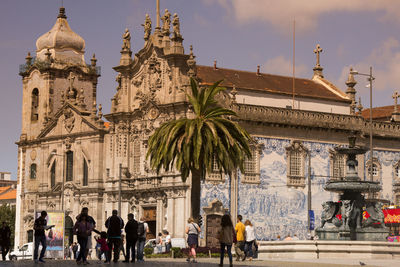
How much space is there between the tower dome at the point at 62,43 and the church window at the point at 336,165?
2753 centimetres

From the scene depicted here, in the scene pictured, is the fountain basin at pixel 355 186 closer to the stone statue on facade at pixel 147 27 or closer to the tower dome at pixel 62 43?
the stone statue on facade at pixel 147 27

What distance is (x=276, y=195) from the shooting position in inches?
2459

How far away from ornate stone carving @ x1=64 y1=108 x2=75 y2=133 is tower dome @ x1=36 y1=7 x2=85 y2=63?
27.8 feet

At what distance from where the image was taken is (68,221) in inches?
2842

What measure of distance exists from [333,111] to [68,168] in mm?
22119

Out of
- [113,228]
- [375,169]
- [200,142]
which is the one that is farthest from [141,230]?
[375,169]

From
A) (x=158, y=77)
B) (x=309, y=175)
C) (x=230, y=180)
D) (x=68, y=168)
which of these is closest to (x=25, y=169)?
(x=68, y=168)

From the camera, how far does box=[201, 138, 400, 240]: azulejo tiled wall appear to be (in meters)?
60.9

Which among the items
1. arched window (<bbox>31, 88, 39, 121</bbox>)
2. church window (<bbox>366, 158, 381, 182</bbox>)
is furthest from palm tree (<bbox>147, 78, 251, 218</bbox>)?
arched window (<bbox>31, 88, 39, 121</bbox>)

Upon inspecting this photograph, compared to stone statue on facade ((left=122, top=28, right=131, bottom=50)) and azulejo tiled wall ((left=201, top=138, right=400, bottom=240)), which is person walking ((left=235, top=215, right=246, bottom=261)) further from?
stone statue on facade ((left=122, top=28, right=131, bottom=50))

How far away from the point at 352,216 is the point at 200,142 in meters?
12.0

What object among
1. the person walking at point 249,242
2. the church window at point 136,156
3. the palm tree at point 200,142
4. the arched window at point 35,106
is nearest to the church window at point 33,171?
the arched window at point 35,106

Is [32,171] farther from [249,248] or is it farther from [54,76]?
[249,248]

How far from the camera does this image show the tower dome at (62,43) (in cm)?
8062
